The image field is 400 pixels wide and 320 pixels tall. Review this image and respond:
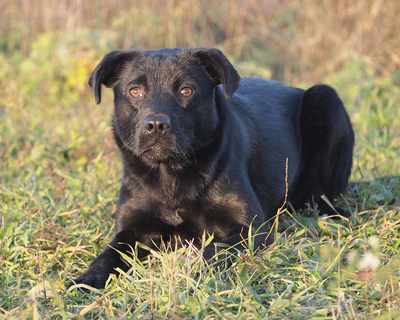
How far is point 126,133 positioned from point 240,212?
87cm

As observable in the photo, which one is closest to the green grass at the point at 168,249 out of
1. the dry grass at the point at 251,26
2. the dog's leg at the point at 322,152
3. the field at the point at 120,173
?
the field at the point at 120,173

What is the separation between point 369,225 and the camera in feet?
11.7

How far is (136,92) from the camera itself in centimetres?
335

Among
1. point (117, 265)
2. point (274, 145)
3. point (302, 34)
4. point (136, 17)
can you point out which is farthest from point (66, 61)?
point (117, 265)

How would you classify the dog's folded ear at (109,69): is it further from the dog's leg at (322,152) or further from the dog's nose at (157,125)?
the dog's leg at (322,152)

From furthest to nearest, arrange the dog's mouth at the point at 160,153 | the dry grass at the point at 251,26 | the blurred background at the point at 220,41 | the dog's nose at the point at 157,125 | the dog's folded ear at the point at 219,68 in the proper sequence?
the dry grass at the point at 251,26
the blurred background at the point at 220,41
the dog's folded ear at the point at 219,68
the dog's mouth at the point at 160,153
the dog's nose at the point at 157,125

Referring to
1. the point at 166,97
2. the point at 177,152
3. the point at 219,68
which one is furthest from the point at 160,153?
the point at 219,68

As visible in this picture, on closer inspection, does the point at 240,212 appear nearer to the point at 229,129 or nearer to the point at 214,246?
the point at 214,246

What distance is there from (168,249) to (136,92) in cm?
100

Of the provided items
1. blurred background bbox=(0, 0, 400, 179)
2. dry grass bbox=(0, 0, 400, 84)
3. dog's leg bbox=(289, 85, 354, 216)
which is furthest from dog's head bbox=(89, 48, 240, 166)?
dry grass bbox=(0, 0, 400, 84)

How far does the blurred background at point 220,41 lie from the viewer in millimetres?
7457

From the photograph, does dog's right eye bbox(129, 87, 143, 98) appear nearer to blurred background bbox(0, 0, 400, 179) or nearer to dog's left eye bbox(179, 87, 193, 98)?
dog's left eye bbox(179, 87, 193, 98)

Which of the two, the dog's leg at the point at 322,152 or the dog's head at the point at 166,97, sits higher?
the dog's head at the point at 166,97

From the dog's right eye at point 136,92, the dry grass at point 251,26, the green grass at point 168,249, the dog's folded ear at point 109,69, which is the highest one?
the dog's folded ear at point 109,69
